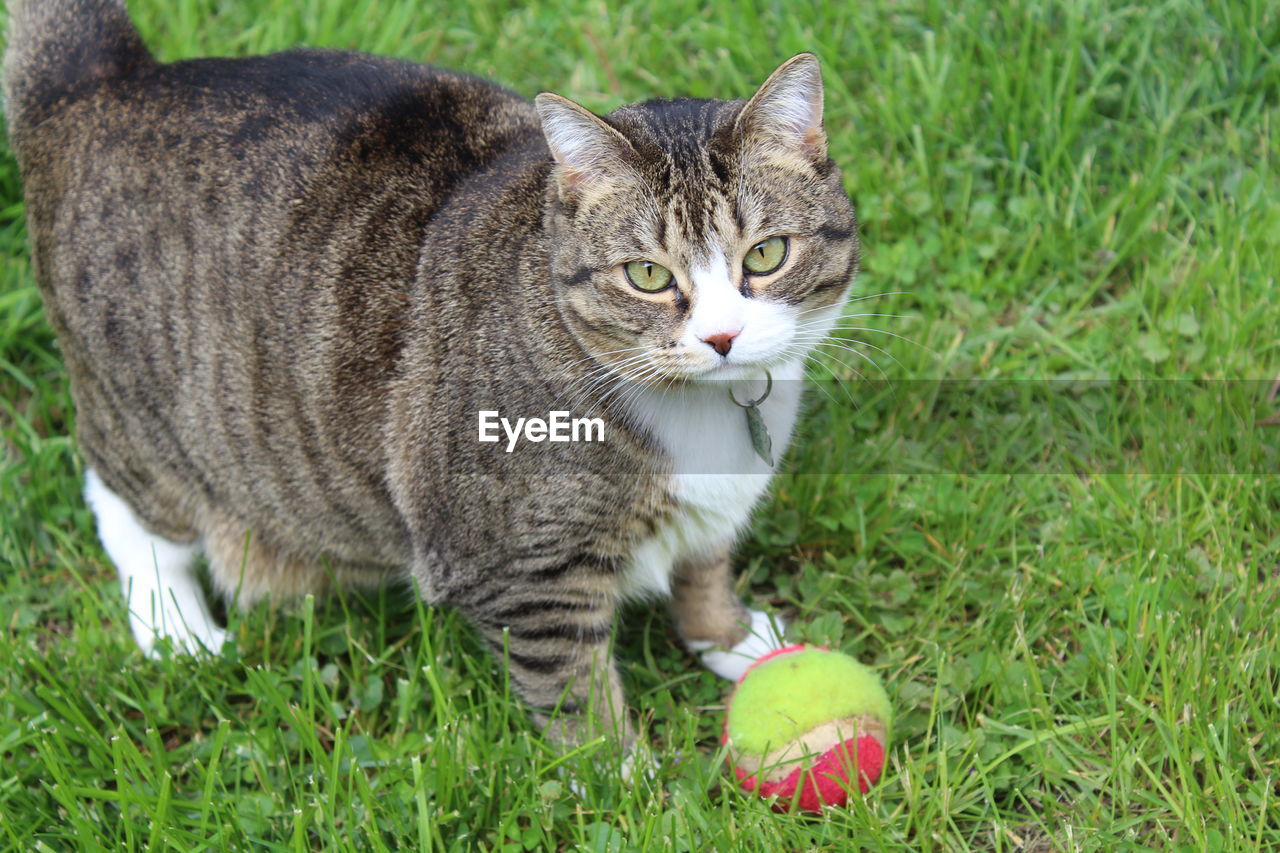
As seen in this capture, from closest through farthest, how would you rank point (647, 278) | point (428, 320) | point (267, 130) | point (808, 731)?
point (647, 278) → point (808, 731) → point (428, 320) → point (267, 130)

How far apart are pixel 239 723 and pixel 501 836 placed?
0.75 meters

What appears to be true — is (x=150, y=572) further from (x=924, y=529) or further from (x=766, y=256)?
(x=924, y=529)

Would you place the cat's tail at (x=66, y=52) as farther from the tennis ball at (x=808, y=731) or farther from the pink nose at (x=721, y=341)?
the tennis ball at (x=808, y=731)

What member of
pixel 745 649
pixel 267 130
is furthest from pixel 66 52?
pixel 745 649

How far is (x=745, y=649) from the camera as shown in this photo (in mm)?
2889

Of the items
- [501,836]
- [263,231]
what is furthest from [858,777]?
[263,231]

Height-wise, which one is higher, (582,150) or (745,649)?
(582,150)

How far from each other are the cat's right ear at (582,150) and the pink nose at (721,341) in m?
0.35

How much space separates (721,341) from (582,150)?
0.44 m

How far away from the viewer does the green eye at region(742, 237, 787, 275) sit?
222 cm

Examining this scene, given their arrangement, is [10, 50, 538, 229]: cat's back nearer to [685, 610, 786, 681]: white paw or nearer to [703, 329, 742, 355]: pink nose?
[703, 329, 742, 355]: pink nose

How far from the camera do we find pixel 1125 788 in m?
2.34

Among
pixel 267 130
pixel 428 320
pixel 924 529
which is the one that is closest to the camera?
pixel 428 320

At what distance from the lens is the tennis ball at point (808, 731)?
2.32 metres
